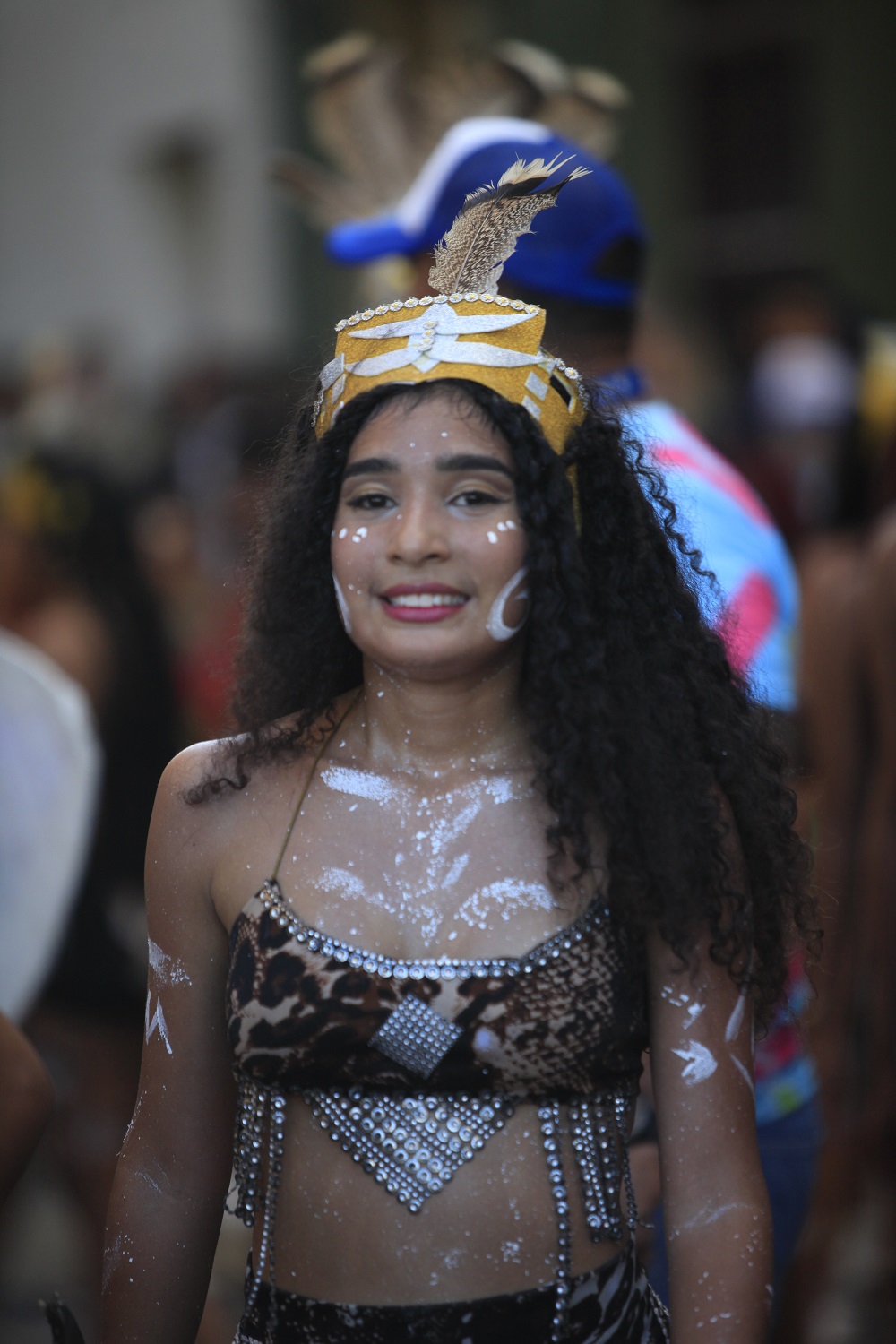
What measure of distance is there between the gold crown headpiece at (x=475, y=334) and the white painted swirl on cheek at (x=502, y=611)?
0.62ft

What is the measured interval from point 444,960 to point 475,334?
0.81 metres

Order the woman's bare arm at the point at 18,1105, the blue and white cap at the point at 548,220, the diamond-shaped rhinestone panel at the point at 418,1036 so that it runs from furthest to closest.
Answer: the blue and white cap at the point at 548,220
the woman's bare arm at the point at 18,1105
the diamond-shaped rhinestone panel at the point at 418,1036

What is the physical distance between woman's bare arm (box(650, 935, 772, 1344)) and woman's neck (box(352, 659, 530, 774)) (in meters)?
0.34

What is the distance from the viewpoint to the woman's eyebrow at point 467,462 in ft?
6.72

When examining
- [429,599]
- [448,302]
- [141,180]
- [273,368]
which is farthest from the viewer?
[141,180]

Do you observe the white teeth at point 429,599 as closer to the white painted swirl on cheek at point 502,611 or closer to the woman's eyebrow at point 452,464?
the white painted swirl on cheek at point 502,611

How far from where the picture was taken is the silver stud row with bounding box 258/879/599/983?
6.40 feet

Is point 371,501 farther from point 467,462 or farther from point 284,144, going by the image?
point 284,144

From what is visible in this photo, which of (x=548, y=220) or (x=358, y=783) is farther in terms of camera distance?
(x=548, y=220)

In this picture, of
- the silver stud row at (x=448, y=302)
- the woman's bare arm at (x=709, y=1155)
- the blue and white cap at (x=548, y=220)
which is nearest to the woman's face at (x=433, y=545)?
the silver stud row at (x=448, y=302)

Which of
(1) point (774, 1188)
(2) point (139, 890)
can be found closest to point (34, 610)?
(2) point (139, 890)

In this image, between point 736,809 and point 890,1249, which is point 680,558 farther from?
point 890,1249

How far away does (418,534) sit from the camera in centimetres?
201

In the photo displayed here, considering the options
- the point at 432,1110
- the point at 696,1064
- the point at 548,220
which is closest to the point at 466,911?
the point at 432,1110
